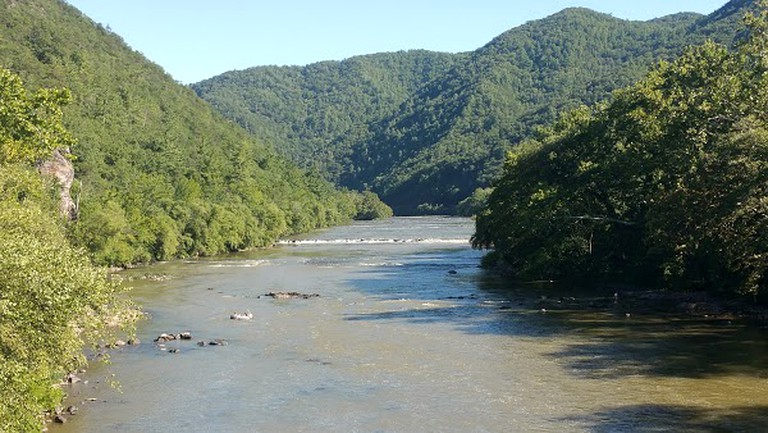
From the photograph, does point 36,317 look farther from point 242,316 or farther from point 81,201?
point 81,201

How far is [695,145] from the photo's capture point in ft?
180

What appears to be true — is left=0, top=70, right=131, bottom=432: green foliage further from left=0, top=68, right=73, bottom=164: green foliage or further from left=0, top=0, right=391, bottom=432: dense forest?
left=0, top=68, right=73, bottom=164: green foliage

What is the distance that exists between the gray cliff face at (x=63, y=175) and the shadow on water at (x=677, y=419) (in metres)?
62.2

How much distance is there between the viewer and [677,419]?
28969 mm

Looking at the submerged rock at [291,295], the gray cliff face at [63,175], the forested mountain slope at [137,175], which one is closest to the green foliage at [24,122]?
the submerged rock at [291,295]

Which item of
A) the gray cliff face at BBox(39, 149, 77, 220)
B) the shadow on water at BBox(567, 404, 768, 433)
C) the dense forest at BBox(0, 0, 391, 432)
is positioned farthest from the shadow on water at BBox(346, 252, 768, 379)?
the gray cliff face at BBox(39, 149, 77, 220)

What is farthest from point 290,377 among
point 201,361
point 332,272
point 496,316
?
point 332,272

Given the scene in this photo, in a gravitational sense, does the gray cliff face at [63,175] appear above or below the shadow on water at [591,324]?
above

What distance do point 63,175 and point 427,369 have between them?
57065 millimetres

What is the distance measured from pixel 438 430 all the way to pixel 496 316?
24237 mm

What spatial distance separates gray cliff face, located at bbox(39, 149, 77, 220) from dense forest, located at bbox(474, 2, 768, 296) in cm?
4365

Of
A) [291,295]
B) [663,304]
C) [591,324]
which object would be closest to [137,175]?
[291,295]

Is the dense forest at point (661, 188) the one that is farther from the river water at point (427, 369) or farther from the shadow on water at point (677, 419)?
the shadow on water at point (677, 419)

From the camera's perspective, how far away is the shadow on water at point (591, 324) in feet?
122
